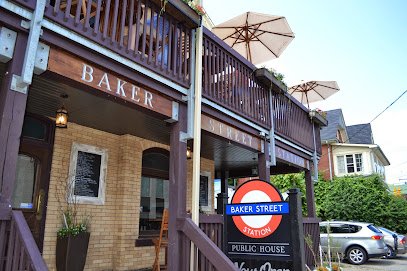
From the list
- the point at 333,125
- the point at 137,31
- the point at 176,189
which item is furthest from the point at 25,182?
the point at 333,125

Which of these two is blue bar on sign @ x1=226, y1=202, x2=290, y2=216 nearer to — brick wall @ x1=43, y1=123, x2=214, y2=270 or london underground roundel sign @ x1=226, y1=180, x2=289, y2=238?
london underground roundel sign @ x1=226, y1=180, x2=289, y2=238

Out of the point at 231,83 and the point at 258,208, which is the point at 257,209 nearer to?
the point at 258,208

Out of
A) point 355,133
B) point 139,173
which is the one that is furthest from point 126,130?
point 355,133

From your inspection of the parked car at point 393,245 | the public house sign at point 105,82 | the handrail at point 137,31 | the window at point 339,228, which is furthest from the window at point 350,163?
the public house sign at point 105,82

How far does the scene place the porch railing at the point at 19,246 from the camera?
8.49ft

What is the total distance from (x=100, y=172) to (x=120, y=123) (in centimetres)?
116

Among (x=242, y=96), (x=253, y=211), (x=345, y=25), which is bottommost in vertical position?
(x=253, y=211)

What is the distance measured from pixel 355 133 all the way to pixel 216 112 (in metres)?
30.7

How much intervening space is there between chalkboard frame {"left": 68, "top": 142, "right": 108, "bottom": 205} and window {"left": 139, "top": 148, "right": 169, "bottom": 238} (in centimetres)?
105

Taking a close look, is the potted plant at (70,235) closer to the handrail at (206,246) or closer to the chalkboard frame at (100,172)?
the chalkboard frame at (100,172)

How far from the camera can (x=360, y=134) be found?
32312mm

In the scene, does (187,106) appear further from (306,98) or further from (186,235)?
(306,98)

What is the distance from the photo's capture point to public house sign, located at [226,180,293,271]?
3.29m

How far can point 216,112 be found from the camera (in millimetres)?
5598
